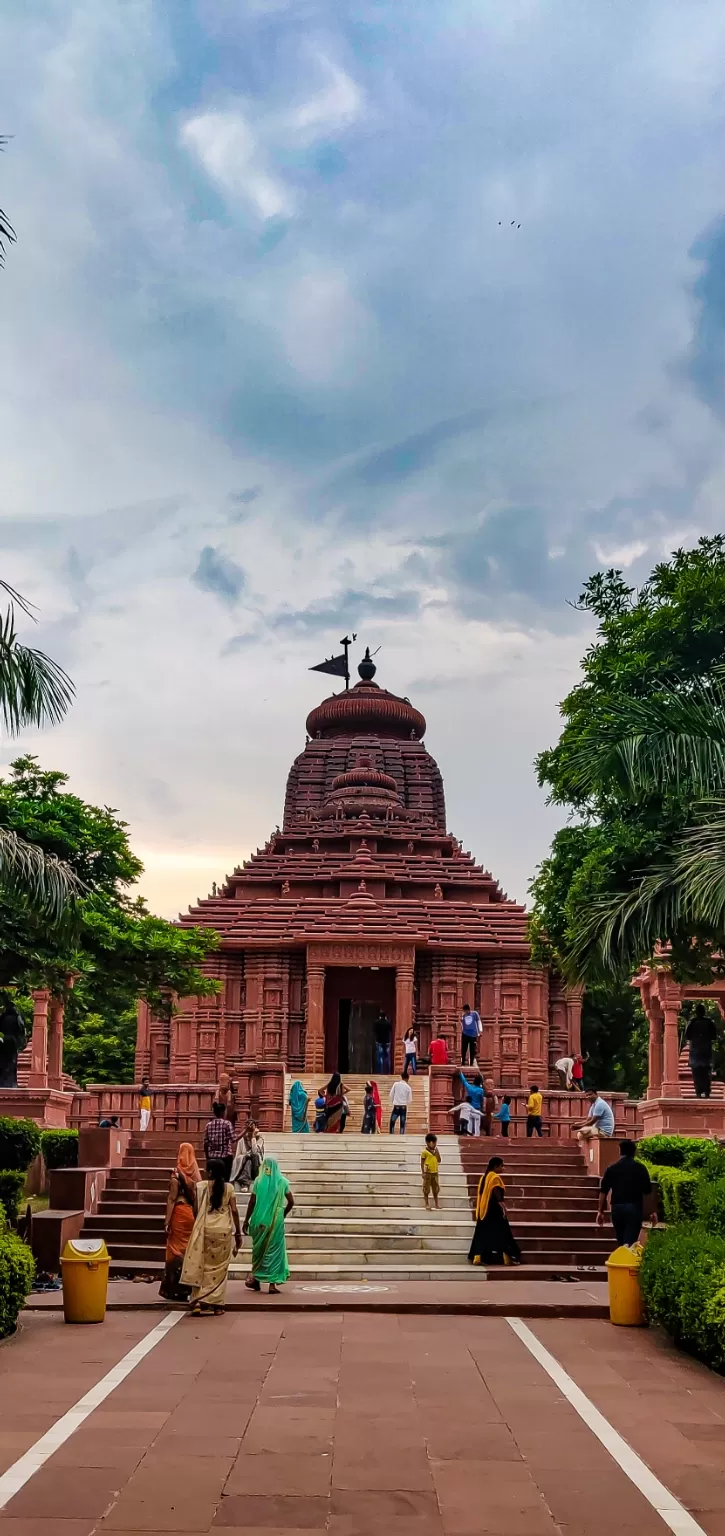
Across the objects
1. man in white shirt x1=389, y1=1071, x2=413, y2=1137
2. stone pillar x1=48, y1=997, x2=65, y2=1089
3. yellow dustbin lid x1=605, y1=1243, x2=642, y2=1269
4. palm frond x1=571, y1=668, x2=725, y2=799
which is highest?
palm frond x1=571, y1=668, x2=725, y2=799

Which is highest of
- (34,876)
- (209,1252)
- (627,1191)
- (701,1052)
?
(34,876)

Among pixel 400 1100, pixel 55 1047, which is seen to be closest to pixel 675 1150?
pixel 400 1100

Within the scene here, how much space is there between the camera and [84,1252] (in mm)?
12477

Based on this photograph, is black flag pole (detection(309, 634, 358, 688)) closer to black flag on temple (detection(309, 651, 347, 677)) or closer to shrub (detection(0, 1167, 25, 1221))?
black flag on temple (detection(309, 651, 347, 677))

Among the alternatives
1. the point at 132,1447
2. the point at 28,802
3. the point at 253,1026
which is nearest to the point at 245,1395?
the point at 132,1447

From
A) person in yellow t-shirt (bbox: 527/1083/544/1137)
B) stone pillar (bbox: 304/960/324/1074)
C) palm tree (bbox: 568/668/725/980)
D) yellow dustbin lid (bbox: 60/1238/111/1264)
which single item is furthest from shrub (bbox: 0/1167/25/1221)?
stone pillar (bbox: 304/960/324/1074)

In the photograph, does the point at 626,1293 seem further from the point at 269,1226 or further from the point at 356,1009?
the point at 356,1009

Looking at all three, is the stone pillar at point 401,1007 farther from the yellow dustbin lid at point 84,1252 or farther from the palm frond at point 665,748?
the yellow dustbin lid at point 84,1252

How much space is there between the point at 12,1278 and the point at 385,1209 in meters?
8.74

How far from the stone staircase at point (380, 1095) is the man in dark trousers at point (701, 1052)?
4.74m

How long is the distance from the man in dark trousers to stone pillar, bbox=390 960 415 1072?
9.55m

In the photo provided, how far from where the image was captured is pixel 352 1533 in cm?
648

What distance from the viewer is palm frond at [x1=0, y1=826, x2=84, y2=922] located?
1469cm

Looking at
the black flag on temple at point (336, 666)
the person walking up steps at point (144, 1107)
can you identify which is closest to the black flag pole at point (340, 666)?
the black flag on temple at point (336, 666)
